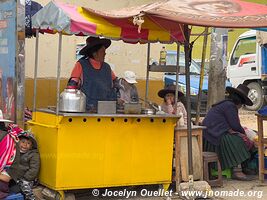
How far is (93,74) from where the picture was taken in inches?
251

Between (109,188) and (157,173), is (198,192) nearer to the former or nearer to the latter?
(157,173)

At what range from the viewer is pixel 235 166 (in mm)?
7289

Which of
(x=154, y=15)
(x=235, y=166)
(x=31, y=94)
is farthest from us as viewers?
(x=31, y=94)

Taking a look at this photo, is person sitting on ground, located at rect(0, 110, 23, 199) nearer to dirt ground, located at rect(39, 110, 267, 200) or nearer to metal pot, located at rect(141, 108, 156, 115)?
dirt ground, located at rect(39, 110, 267, 200)

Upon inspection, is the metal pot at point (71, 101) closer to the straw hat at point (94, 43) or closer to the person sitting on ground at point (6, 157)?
the straw hat at point (94, 43)

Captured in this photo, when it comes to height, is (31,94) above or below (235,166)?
above

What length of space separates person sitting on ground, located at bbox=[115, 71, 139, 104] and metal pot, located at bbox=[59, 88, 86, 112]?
97 centimetres

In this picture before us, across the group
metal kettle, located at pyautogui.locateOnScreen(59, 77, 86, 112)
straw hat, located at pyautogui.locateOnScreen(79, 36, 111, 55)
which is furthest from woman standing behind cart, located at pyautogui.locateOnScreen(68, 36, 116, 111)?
metal kettle, located at pyautogui.locateOnScreen(59, 77, 86, 112)

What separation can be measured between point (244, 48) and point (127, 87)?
9506mm

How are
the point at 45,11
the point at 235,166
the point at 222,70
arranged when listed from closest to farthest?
the point at 45,11 < the point at 235,166 < the point at 222,70

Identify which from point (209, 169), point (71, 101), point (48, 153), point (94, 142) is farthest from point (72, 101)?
point (209, 169)

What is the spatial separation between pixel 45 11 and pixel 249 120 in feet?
28.8

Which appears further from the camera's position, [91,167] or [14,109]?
[14,109]

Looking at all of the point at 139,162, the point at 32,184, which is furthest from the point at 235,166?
the point at 32,184
